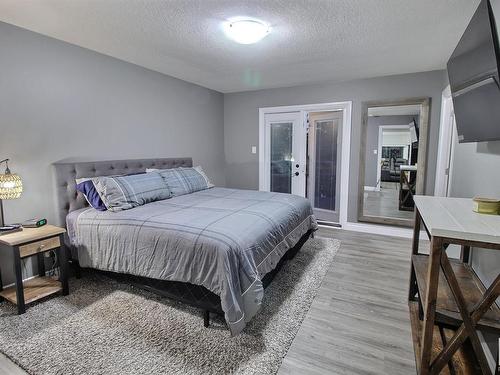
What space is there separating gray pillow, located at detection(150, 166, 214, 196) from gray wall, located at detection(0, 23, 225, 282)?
1.83 feet

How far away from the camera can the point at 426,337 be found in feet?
4.36

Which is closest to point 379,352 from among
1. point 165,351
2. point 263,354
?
point 263,354

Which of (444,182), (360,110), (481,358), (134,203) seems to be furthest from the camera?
(360,110)

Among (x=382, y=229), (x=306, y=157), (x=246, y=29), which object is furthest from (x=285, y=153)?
(x=246, y=29)

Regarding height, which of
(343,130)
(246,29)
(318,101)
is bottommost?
(343,130)

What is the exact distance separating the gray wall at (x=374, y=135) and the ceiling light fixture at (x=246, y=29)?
482 cm

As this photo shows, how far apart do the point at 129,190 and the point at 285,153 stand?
3.04 meters

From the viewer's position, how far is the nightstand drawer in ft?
7.01

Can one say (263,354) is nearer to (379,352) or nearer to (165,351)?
(165,351)

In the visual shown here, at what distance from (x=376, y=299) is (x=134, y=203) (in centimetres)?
246

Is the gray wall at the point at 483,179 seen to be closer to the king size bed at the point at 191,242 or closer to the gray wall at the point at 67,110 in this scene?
the king size bed at the point at 191,242

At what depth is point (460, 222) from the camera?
1.31 metres

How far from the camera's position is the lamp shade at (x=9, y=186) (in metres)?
2.19

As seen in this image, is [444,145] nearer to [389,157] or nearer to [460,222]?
[460,222]
